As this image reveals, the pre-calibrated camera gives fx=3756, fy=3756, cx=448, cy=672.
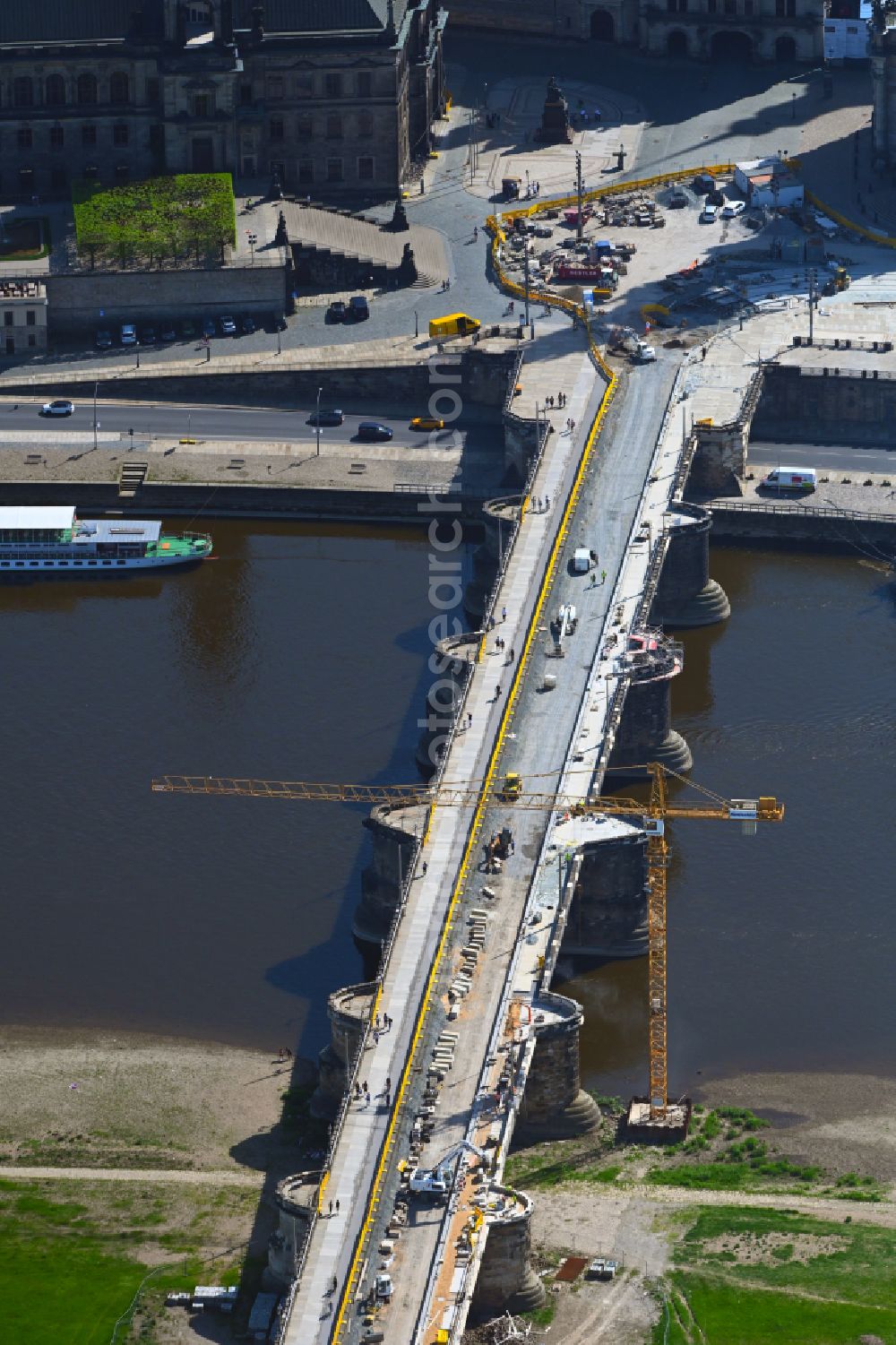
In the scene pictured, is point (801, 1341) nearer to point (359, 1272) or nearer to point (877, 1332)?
point (877, 1332)

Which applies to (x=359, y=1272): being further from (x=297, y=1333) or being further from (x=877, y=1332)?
(x=877, y=1332)

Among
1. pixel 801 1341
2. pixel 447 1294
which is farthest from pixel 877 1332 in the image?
pixel 447 1294

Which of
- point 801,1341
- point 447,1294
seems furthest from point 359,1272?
point 801,1341

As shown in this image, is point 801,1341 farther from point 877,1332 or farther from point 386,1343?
point 386,1343

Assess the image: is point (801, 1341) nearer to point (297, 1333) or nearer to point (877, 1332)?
point (877, 1332)

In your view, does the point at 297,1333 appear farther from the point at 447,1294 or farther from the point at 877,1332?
the point at 877,1332
